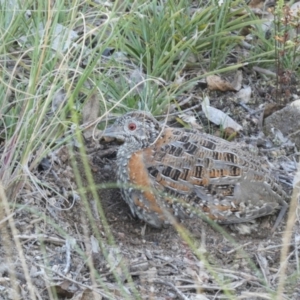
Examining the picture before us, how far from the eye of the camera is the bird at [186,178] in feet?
15.5

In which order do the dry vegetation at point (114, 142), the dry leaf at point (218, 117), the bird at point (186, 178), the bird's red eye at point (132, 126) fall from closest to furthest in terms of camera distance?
1. the dry vegetation at point (114, 142)
2. the bird at point (186, 178)
3. the bird's red eye at point (132, 126)
4. the dry leaf at point (218, 117)

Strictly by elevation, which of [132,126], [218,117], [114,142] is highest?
[132,126]

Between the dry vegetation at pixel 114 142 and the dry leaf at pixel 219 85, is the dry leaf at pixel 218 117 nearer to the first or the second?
the dry vegetation at pixel 114 142

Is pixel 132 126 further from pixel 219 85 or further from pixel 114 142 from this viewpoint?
pixel 219 85

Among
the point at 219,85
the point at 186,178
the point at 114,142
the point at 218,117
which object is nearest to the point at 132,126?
the point at 186,178

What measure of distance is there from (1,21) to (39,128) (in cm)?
89

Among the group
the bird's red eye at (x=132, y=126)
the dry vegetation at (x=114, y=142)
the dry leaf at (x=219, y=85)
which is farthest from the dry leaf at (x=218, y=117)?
the bird's red eye at (x=132, y=126)

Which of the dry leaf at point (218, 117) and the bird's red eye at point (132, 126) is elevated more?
the bird's red eye at point (132, 126)

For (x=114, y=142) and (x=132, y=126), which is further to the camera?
(x=114, y=142)

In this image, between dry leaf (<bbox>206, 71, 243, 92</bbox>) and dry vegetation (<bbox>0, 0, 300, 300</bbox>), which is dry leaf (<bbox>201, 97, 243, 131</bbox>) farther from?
dry leaf (<bbox>206, 71, 243, 92</bbox>)

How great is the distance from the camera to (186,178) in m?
4.71

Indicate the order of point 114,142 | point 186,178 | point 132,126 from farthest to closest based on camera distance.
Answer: point 114,142 → point 132,126 → point 186,178

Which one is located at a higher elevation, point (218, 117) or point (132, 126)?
point (132, 126)

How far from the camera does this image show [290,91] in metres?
5.95
